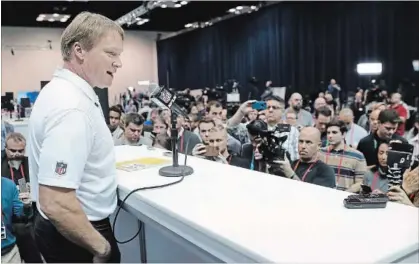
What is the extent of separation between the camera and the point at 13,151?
3.00 metres

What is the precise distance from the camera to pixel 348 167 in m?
3.04

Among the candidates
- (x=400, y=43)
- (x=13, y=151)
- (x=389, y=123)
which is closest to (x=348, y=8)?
(x=400, y=43)

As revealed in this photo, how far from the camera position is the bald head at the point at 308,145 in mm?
2627

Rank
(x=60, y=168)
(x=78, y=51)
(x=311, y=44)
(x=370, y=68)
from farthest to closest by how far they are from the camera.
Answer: (x=311, y=44) < (x=370, y=68) < (x=78, y=51) < (x=60, y=168)

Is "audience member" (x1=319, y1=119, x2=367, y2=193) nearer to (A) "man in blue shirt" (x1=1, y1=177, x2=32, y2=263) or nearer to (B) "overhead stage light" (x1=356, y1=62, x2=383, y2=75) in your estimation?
(A) "man in blue shirt" (x1=1, y1=177, x2=32, y2=263)

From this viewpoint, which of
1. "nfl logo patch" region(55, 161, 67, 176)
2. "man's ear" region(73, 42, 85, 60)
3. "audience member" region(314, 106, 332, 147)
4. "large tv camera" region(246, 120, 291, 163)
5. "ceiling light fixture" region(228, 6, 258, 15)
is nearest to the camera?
"nfl logo patch" region(55, 161, 67, 176)

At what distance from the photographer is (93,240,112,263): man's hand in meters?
1.11

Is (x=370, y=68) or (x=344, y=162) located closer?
(x=344, y=162)

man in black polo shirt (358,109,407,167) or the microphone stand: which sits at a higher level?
the microphone stand

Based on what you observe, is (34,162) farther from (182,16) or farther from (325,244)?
(182,16)

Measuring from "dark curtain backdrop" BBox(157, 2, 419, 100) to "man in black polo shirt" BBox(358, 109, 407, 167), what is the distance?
5370mm

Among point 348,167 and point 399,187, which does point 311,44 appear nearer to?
point 348,167

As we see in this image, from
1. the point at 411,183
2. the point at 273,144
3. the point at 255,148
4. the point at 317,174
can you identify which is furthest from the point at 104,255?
the point at 317,174

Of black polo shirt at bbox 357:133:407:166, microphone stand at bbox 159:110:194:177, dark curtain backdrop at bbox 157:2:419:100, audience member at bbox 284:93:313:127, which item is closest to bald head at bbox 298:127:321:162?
black polo shirt at bbox 357:133:407:166
